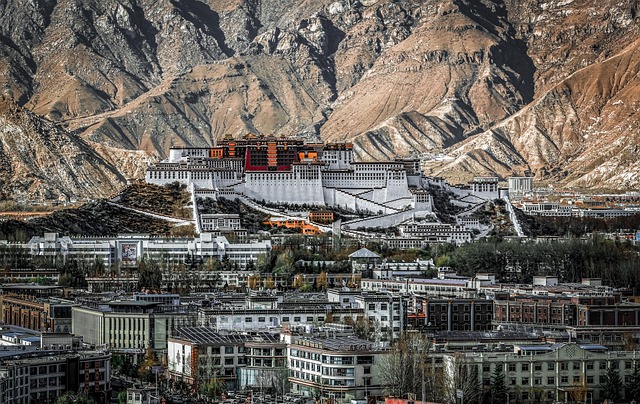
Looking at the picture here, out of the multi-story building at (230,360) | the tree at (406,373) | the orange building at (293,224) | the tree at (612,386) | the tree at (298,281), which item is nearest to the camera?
the tree at (406,373)

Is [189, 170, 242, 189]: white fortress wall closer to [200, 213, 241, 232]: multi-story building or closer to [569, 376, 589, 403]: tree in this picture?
[200, 213, 241, 232]: multi-story building

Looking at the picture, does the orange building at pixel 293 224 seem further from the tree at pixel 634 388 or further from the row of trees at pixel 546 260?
the tree at pixel 634 388

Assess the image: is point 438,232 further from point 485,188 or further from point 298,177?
point 485,188

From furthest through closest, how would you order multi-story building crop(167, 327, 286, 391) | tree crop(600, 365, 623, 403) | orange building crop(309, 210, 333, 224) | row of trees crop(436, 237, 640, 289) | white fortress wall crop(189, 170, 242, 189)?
1. white fortress wall crop(189, 170, 242, 189)
2. orange building crop(309, 210, 333, 224)
3. row of trees crop(436, 237, 640, 289)
4. multi-story building crop(167, 327, 286, 391)
5. tree crop(600, 365, 623, 403)

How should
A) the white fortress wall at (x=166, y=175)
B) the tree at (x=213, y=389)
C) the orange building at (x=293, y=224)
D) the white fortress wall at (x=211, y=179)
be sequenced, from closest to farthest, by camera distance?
1. the tree at (x=213, y=389)
2. the orange building at (x=293, y=224)
3. the white fortress wall at (x=211, y=179)
4. the white fortress wall at (x=166, y=175)

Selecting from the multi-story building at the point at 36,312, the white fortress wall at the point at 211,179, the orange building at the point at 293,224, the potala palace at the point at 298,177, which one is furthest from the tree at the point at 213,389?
the white fortress wall at the point at 211,179

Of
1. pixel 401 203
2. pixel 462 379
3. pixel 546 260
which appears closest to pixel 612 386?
pixel 462 379

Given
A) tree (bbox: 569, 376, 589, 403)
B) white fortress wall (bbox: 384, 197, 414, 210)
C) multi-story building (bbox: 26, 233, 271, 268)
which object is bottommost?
tree (bbox: 569, 376, 589, 403)

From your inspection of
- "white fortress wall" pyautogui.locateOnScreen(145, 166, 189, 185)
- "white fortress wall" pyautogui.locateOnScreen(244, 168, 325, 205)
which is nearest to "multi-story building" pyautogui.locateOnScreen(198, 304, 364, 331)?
"white fortress wall" pyautogui.locateOnScreen(145, 166, 189, 185)
